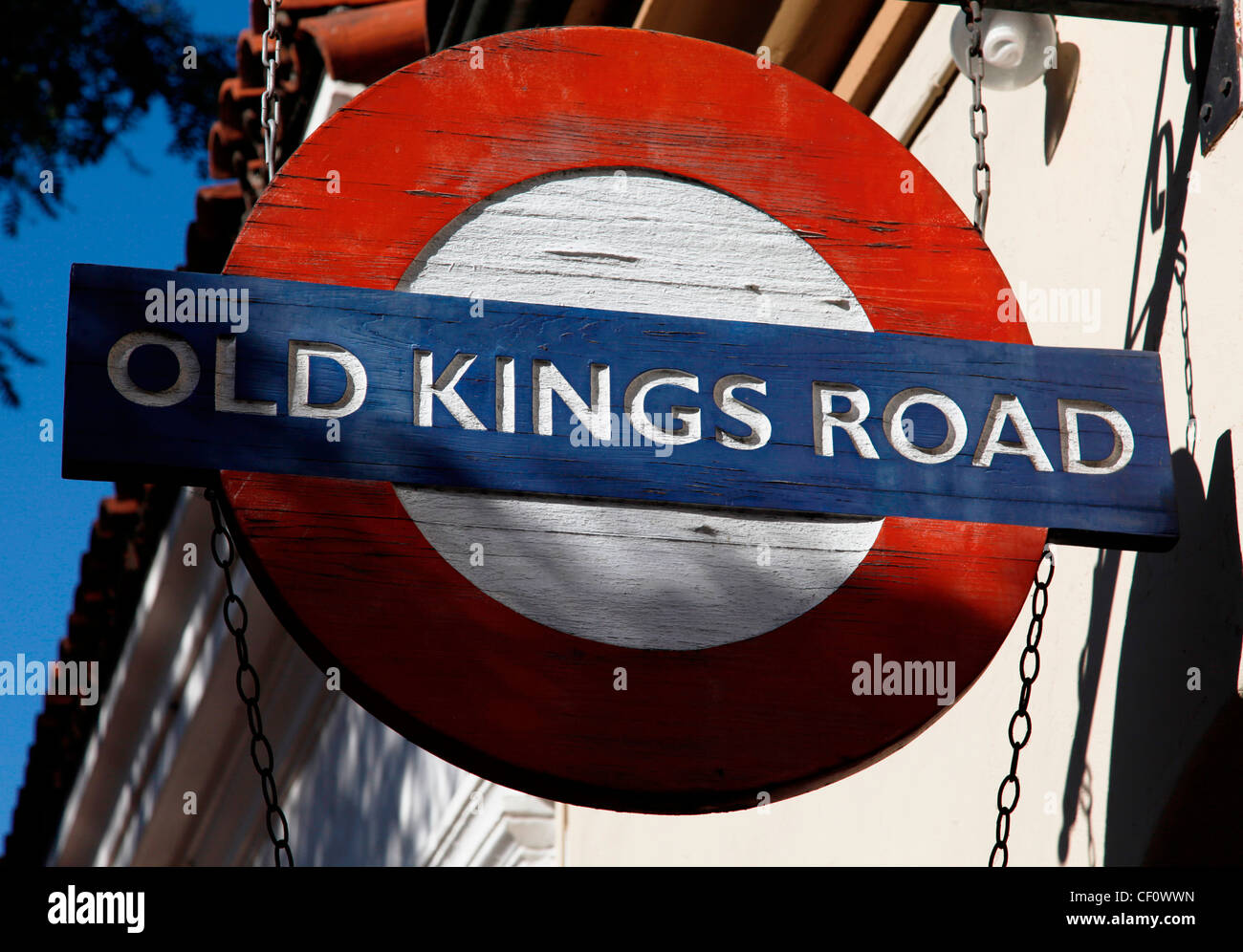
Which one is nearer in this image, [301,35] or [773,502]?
[773,502]

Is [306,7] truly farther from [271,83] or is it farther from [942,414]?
[942,414]

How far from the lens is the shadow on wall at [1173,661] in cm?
226

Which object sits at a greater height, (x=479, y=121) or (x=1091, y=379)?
(x=479, y=121)

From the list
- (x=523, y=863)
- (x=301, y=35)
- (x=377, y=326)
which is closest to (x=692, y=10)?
(x=301, y=35)

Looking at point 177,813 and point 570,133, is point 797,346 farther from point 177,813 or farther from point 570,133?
point 177,813

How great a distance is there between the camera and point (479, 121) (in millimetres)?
2180

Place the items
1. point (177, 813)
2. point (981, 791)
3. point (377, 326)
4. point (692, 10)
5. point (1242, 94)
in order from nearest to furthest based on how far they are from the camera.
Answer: point (377, 326)
point (1242, 94)
point (981, 791)
point (692, 10)
point (177, 813)

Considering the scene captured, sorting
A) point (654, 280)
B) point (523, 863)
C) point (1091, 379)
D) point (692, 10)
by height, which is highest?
point (692, 10)

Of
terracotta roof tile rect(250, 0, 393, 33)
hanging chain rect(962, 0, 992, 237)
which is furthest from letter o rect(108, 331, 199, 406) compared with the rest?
terracotta roof tile rect(250, 0, 393, 33)

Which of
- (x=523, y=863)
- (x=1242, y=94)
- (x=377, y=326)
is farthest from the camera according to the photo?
(x=523, y=863)

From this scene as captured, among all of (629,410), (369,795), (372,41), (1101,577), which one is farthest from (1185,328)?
(369,795)

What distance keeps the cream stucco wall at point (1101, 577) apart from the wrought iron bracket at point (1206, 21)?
0.05m

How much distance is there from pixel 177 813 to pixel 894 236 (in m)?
5.71

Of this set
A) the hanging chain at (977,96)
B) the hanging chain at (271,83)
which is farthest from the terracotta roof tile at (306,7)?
the hanging chain at (977,96)
